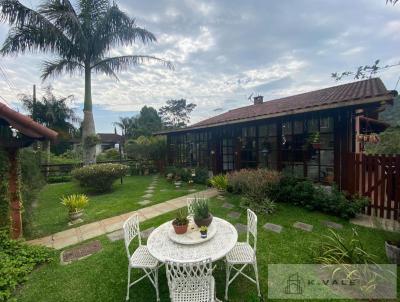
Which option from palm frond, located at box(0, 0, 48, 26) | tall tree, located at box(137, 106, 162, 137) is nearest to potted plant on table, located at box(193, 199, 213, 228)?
palm frond, located at box(0, 0, 48, 26)

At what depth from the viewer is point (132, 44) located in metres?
9.51

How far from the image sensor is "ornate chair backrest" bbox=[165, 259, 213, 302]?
1.68m

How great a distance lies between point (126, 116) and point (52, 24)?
22.3m

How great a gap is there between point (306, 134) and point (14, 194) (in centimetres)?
755

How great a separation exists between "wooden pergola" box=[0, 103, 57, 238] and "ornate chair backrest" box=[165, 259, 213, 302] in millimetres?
3253

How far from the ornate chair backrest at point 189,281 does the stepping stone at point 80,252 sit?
8.24 ft

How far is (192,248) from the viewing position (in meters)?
2.21

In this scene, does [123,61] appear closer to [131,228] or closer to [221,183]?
[221,183]

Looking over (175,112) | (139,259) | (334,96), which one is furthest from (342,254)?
(175,112)

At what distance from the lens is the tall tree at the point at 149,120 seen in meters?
28.7

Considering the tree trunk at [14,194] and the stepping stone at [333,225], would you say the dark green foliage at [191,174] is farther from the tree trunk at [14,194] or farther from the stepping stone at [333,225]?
the tree trunk at [14,194]

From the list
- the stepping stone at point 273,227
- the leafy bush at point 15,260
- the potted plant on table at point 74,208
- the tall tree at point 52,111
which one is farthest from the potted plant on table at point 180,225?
the tall tree at point 52,111

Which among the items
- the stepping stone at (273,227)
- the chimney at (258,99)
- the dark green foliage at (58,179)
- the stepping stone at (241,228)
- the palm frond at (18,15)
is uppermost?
the palm frond at (18,15)

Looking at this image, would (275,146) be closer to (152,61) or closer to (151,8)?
(151,8)
